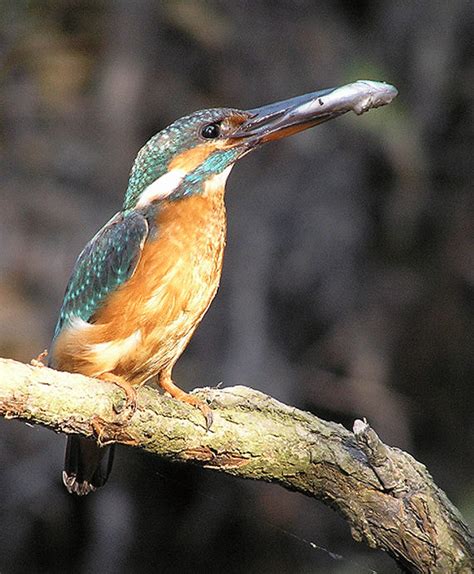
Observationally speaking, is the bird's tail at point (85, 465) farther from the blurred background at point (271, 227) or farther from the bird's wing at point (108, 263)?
the blurred background at point (271, 227)

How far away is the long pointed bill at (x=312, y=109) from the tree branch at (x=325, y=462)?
81cm

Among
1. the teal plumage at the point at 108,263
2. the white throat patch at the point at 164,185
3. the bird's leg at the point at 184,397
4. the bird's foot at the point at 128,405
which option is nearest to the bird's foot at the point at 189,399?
the bird's leg at the point at 184,397

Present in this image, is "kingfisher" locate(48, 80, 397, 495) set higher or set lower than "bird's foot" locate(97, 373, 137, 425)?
higher

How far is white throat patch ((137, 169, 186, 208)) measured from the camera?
9.77 feet

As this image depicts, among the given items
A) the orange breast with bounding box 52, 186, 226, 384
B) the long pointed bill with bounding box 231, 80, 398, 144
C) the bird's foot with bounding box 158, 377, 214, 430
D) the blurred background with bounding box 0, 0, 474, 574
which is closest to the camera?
the bird's foot with bounding box 158, 377, 214, 430

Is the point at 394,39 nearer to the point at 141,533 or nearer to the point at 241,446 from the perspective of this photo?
the point at 141,533

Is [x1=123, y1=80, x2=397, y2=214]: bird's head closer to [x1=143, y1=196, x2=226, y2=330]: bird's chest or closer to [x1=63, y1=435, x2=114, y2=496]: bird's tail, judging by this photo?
[x1=143, y1=196, x2=226, y2=330]: bird's chest

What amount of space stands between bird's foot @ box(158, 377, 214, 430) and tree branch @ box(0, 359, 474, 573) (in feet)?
0.05

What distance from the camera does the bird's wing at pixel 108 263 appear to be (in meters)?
2.82

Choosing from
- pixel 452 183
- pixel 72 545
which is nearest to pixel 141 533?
pixel 72 545

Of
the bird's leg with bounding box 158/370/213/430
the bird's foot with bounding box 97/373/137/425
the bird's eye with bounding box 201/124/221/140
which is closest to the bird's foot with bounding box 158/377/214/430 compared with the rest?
the bird's leg with bounding box 158/370/213/430

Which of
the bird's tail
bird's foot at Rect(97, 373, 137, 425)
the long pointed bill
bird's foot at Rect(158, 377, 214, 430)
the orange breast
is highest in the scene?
the long pointed bill

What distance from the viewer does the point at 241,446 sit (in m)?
2.45

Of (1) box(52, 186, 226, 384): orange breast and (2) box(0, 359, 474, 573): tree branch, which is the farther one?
(1) box(52, 186, 226, 384): orange breast
